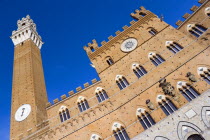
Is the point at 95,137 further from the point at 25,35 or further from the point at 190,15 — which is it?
the point at 25,35

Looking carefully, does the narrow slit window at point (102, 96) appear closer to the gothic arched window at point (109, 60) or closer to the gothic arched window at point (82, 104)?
the gothic arched window at point (82, 104)

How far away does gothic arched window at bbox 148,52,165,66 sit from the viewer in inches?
654

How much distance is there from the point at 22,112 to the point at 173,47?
13847 mm

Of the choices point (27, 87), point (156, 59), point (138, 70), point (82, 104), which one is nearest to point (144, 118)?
point (138, 70)

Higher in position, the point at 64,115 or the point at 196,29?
the point at 196,29

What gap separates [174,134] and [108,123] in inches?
183

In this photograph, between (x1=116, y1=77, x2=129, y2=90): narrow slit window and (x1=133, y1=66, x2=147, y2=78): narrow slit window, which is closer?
(x1=133, y1=66, x2=147, y2=78): narrow slit window

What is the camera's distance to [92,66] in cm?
2078

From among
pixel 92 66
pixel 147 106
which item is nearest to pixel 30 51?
pixel 92 66

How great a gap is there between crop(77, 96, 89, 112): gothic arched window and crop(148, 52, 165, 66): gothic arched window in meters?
6.51

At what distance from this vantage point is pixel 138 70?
1709 cm

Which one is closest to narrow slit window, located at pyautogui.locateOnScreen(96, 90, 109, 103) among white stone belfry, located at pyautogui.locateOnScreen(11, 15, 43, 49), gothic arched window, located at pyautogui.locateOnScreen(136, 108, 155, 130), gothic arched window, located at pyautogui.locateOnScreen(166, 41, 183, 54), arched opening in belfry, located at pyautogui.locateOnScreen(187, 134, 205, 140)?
gothic arched window, located at pyautogui.locateOnScreen(136, 108, 155, 130)

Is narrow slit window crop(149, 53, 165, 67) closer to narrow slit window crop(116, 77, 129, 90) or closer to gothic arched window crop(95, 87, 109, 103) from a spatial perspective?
narrow slit window crop(116, 77, 129, 90)

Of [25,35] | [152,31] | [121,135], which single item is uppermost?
[25,35]
